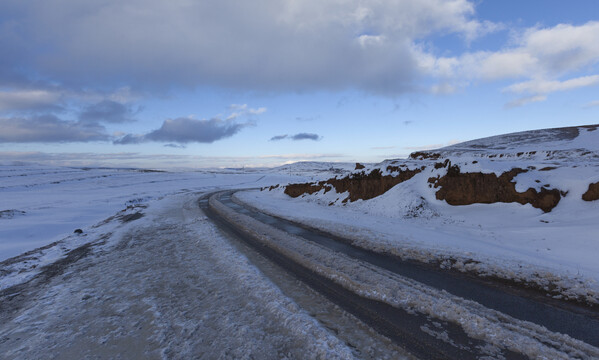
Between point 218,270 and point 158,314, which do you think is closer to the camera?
point 158,314

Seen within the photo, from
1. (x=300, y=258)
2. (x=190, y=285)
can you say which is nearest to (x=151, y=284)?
(x=190, y=285)

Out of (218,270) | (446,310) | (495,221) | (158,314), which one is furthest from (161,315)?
(495,221)

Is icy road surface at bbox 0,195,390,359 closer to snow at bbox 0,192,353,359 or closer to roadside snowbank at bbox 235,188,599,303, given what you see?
snow at bbox 0,192,353,359

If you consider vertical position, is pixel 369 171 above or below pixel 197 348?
above

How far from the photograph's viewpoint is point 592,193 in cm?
782

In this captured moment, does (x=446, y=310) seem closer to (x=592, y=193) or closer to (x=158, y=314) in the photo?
(x=158, y=314)

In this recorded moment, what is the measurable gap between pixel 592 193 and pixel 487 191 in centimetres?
268

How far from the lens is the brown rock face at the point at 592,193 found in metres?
7.75

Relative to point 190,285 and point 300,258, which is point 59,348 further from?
point 300,258

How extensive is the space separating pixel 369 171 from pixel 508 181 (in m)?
8.46

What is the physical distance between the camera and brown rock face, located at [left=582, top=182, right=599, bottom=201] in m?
7.75

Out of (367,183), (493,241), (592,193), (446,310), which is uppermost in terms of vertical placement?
(592,193)

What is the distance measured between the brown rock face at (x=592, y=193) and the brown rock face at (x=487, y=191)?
601mm

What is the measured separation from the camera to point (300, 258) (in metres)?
5.88
